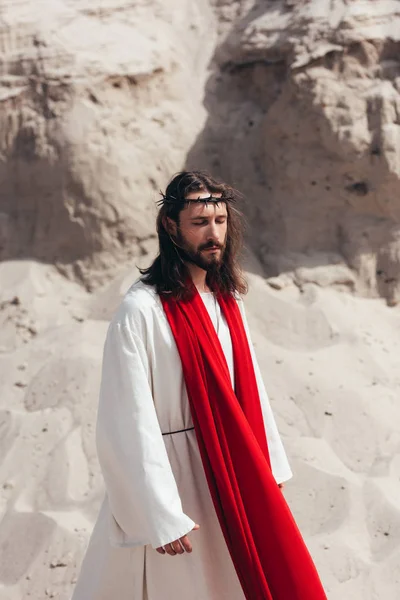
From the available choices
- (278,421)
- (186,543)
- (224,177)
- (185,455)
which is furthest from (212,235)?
(224,177)

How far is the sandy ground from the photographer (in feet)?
12.2

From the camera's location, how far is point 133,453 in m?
2.55

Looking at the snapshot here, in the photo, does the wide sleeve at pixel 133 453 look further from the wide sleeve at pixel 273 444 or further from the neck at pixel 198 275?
the wide sleeve at pixel 273 444

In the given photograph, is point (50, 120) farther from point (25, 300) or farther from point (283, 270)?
point (283, 270)

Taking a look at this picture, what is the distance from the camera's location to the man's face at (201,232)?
2801 millimetres

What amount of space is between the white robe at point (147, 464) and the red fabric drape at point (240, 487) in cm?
8

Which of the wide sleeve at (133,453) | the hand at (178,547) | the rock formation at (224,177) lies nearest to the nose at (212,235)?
the wide sleeve at (133,453)

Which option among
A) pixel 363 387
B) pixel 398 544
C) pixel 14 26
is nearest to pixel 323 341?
pixel 363 387

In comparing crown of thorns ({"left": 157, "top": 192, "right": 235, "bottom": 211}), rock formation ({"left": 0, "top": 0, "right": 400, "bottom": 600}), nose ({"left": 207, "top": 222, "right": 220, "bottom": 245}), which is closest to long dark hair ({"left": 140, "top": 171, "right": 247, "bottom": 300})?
crown of thorns ({"left": 157, "top": 192, "right": 235, "bottom": 211})

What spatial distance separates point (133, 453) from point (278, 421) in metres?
1.90

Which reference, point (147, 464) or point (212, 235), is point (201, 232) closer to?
point (212, 235)

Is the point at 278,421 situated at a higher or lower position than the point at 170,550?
lower

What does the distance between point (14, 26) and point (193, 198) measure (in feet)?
10.1

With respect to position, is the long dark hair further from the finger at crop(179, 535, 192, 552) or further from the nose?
the finger at crop(179, 535, 192, 552)
